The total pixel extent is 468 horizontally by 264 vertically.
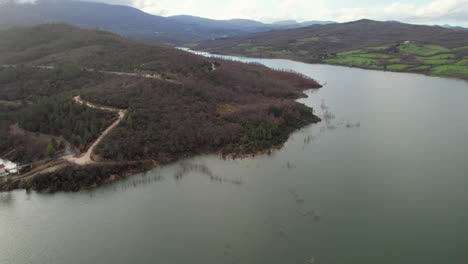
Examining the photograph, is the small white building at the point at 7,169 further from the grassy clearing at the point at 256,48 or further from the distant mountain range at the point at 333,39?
the grassy clearing at the point at 256,48

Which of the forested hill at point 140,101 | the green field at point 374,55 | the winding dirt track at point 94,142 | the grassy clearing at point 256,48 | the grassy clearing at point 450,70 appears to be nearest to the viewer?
the winding dirt track at point 94,142

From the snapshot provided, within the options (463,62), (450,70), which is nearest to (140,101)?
(450,70)

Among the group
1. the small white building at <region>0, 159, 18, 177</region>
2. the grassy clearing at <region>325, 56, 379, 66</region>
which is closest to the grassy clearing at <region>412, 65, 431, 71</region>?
the grassy clearing at <region>325, 56, 379, 66</region>

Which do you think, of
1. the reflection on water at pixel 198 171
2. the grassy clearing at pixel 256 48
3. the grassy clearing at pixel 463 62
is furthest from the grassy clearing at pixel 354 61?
the reflection on water at pixel 198 171

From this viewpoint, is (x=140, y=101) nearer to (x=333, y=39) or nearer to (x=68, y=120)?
(x=68, y=120)

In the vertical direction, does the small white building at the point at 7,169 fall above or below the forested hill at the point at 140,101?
below

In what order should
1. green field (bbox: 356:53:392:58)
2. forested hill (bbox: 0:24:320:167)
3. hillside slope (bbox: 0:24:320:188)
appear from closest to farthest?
1. hillside slope (bbox: 0:24:320:188)
2. forested hill (bbox: 0:24:320:167)
3. green field (bbox: 356:53:392:58)

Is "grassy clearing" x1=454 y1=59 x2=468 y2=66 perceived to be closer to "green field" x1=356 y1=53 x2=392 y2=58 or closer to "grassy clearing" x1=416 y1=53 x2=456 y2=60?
"grassy clearing" x1=416 y1=53 x2=456 y2=60
